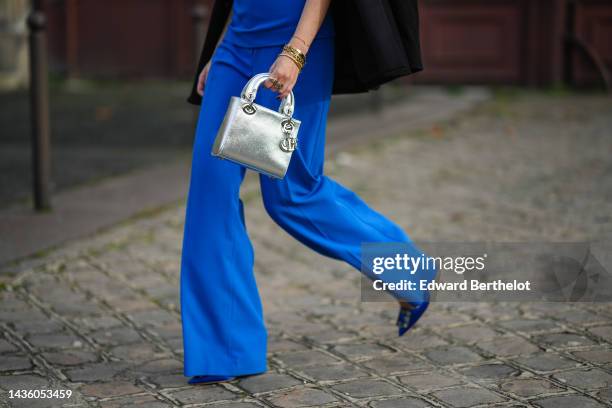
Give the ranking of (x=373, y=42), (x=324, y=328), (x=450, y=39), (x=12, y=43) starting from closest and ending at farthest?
(x=373, y=42) → (x=324, y=328) → (x=12, y=43) → (x=450, y=39)

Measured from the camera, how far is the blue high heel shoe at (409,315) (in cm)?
360

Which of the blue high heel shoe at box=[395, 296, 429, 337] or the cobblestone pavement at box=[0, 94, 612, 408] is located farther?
the blue high heel shoe at box=[395, 296, 429, 337]

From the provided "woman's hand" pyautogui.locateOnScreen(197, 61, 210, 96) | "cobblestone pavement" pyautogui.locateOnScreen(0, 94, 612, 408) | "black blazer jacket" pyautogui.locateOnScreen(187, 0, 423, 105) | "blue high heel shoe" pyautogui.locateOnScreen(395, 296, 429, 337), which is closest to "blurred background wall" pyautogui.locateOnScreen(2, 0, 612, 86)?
"cobblestone pavement" pyautogui.locateOnScreen(0, 94, 612, 408)

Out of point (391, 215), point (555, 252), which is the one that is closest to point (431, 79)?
point (391, 215)

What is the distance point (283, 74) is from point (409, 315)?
1.08 m

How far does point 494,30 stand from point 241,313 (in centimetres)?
1094

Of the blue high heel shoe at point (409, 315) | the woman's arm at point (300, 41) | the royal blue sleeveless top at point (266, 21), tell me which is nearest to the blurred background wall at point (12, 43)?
the blue high heel shoe at point (409, 315)

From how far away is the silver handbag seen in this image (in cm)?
296

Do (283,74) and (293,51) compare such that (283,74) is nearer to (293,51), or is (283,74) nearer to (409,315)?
(293,51)

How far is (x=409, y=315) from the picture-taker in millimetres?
3676

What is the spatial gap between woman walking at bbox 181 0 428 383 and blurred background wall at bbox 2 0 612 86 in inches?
401

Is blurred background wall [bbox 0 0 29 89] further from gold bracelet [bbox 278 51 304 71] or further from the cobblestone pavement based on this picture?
gold bracelet [bbox 278 51 304 71]

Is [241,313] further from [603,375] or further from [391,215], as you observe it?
[391,215]

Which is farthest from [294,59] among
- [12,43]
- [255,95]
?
[12,43]
